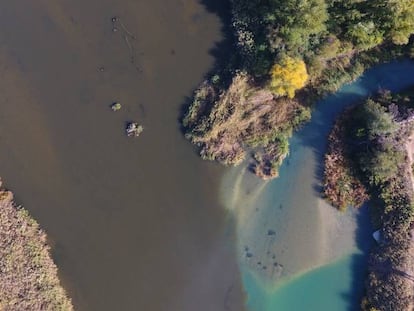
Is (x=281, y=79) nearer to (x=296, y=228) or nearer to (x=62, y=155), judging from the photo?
(x=296, y=228)

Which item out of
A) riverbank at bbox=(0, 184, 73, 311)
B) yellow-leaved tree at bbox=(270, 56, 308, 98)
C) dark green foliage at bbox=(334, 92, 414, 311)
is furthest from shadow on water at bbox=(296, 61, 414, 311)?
riverbank at bbox=(0, 184, 73, 311)

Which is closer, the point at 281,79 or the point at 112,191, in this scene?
the point at 281,79

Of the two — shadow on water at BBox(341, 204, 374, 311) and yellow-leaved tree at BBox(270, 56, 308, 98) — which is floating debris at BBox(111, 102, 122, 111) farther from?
shadow on water at BBox(341, 204, 374, 311)

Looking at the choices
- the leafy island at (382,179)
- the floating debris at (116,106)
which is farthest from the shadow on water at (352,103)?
the floating debris at (116,106)

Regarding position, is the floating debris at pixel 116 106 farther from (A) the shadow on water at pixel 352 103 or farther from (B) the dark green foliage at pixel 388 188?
(B) the dark green foliage at pixel 388 188

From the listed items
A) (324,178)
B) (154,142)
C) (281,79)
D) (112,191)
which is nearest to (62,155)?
(112,191)

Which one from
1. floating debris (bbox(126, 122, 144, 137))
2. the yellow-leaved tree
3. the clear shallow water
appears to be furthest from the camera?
floating debris (bbox(126, 122, 144, 137))
